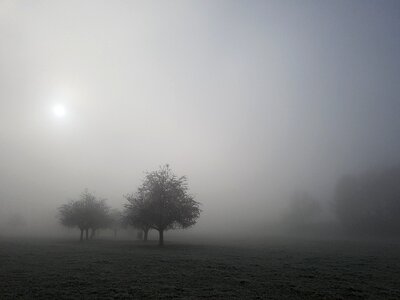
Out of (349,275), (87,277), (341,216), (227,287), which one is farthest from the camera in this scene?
(341,216)

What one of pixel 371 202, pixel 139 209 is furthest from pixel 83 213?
pixel 371 202

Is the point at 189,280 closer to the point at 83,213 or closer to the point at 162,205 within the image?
the point at 162,205

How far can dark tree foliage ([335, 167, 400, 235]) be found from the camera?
10394 centimetres

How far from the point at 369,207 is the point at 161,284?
11300 cm

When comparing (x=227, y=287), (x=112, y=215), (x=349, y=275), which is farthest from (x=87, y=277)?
(x=112, y=215)

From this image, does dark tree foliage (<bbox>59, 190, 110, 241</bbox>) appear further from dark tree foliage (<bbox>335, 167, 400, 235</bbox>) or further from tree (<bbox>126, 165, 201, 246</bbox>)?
dark tree foliage (<bbox>335, 167, 400, 235</bbox>)

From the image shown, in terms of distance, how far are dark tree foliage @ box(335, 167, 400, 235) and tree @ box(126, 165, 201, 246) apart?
77.7 meters

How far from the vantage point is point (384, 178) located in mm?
114938

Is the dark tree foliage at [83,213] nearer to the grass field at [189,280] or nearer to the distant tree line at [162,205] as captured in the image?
the distant tree line at [162,205]

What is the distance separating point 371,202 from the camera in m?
112

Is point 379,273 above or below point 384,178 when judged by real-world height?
below

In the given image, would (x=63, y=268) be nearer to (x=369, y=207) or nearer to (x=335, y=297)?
(x=335, y=297)

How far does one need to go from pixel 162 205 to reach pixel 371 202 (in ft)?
295

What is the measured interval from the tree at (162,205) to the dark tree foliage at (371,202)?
7773 cm
